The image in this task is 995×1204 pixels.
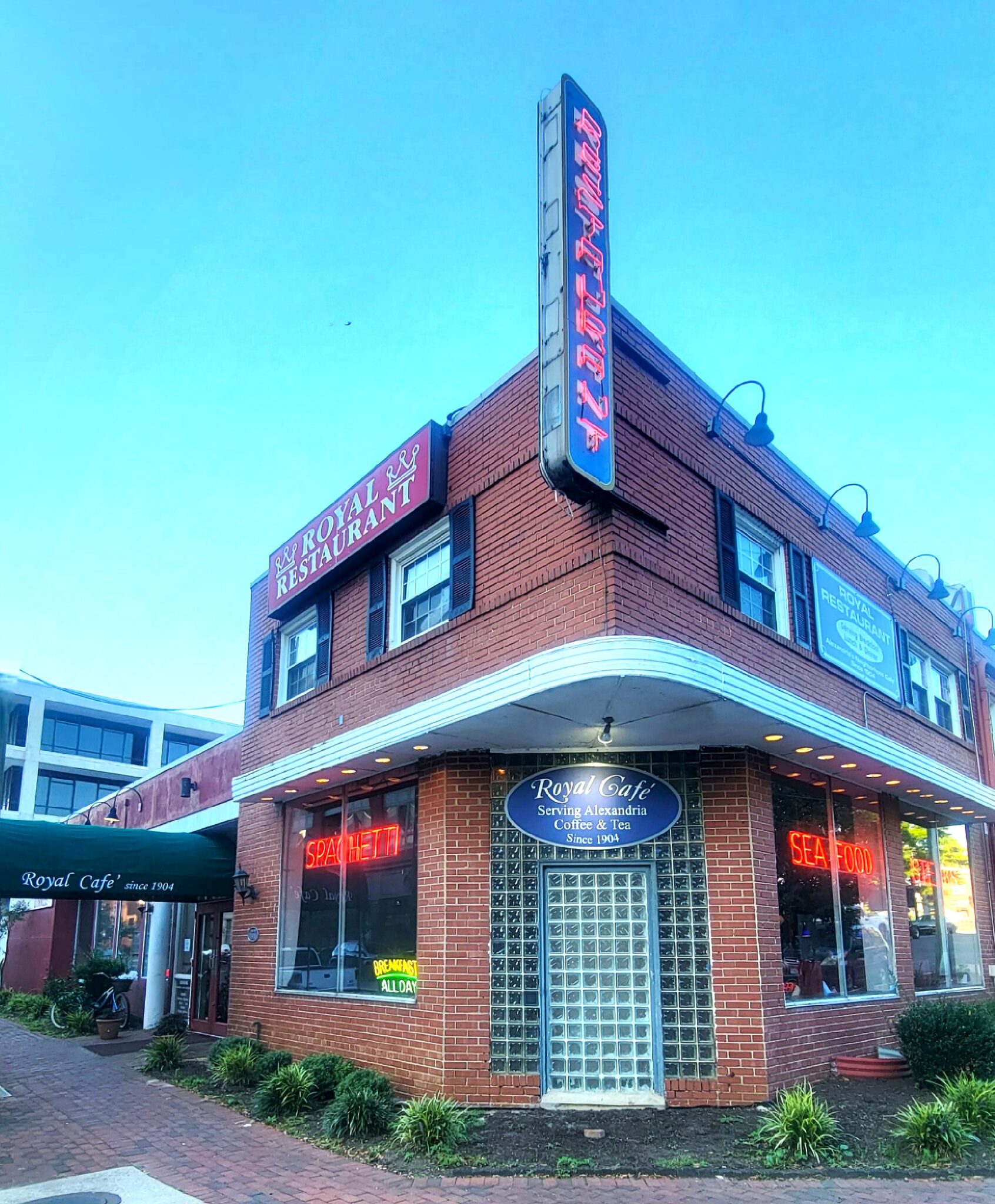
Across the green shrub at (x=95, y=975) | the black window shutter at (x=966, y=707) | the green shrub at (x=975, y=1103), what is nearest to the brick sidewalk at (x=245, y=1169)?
the green shrub at (x=975, y=1103)

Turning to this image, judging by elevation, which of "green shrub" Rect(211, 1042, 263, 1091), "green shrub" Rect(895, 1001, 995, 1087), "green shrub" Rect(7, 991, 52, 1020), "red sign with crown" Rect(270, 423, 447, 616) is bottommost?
"green shrub" Rect(7, 991, 52, 1020)

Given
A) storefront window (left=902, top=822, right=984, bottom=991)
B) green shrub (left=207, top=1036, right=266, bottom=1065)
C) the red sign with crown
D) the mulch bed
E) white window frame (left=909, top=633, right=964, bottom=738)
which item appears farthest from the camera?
white window frame (left=909, top=633, right=964, bottom=738)

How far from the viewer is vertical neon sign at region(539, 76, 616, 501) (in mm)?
9117

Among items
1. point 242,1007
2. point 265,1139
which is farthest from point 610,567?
point 242,1007

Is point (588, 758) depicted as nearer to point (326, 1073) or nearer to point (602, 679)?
point (602, 679)

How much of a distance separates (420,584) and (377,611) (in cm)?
85

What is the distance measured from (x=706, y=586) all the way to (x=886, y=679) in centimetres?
525

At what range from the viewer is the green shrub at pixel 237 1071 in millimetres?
12164

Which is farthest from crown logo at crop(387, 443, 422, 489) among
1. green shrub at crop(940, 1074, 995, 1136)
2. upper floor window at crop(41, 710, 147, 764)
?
upper floor window at crop(41, 710, 147, 764)

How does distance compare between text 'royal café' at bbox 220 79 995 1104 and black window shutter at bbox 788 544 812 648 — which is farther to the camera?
black window shutter at bbox 788 544 812 648

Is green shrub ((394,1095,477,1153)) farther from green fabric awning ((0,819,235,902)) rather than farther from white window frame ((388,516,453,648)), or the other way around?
green fabric awning ((0,819,235,902))

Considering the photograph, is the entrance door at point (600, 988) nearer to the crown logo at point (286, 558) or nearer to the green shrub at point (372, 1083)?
the green shrub at point (372, 1083)

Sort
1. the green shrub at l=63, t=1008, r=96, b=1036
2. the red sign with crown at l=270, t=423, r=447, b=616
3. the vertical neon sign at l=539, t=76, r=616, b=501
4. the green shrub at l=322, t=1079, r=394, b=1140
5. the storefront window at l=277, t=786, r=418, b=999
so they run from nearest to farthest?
the vertical neon sign at l=539, t=76, r=616, b=501 < the green shrub at l=322, t=1079, r=394, b=1140 < the storefront window at l=277, t=786, r=418, b=999 < the red sign with crown at l=270, t=423, r=447, b=616 < the green shrub at l=63, t=1008, r=96, b=1036

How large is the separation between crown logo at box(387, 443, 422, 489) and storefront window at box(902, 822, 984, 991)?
356 inches
